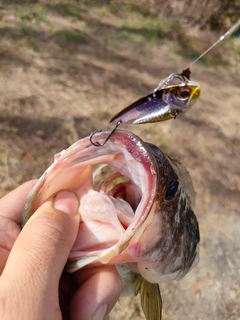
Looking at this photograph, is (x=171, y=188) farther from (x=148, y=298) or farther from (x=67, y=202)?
(x=148, y=298)

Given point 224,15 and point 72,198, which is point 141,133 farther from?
point 224,15

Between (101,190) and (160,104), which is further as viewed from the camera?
(101,190)

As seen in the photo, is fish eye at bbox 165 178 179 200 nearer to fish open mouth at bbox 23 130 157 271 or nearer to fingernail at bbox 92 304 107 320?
fish open mouth at bbox 23 130 157 271

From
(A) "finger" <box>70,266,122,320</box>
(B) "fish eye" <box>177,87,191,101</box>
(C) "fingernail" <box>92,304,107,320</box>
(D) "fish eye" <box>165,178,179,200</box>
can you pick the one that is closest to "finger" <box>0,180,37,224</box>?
(A) "finger" <box>70,266,122,320</box>

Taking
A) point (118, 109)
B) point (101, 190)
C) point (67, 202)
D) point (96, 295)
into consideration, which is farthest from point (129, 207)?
point (118, 109)

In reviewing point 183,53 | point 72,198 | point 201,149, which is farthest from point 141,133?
point 72,198

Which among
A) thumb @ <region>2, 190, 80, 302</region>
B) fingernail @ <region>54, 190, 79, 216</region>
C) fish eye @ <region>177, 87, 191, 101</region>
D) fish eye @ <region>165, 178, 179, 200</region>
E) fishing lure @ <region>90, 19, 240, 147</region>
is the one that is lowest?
fingernail @ <region>54, 190, 79, 216</region>

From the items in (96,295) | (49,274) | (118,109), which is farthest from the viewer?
(118,109)
